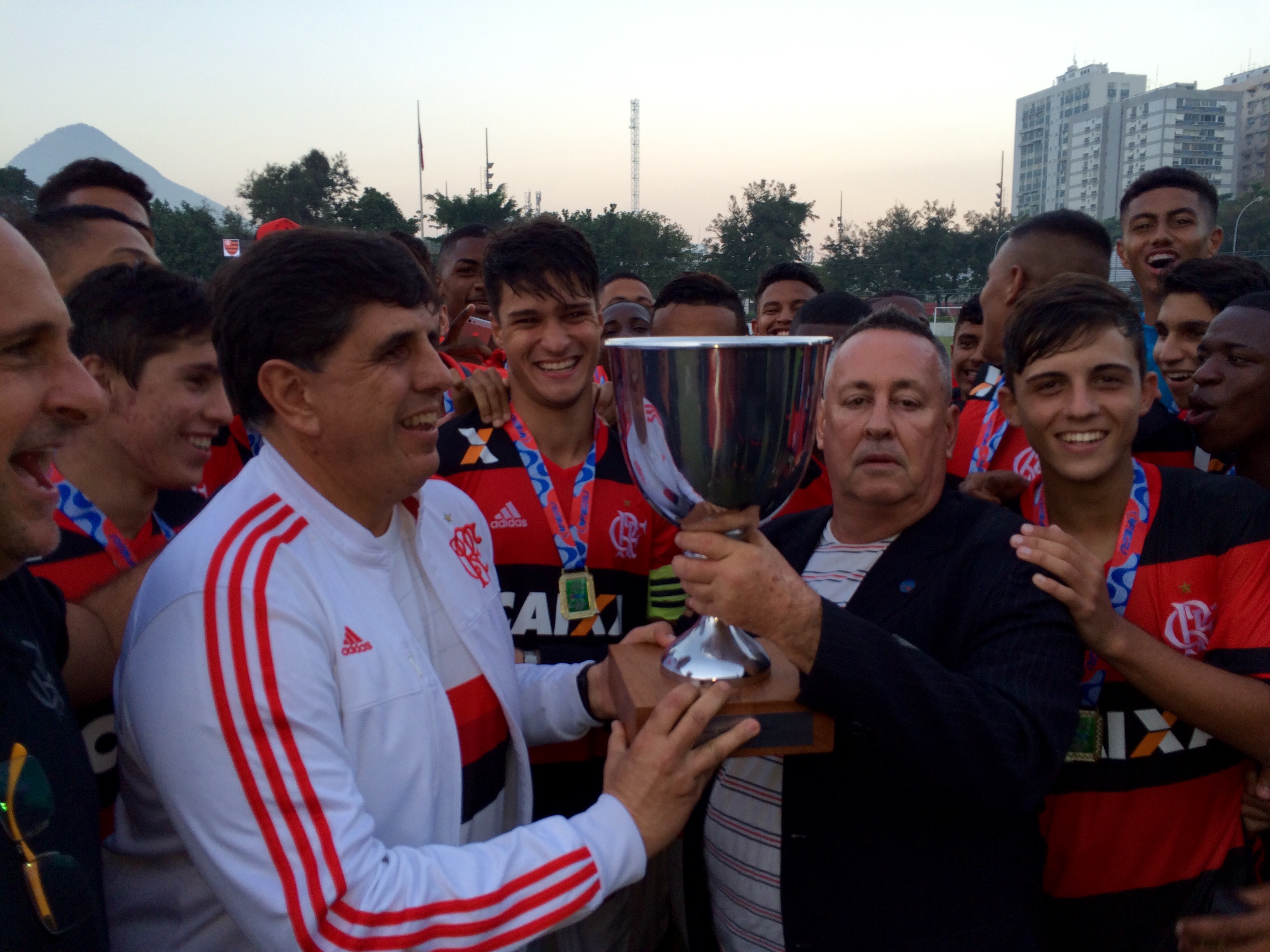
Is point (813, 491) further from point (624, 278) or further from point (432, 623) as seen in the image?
point (624, 278)

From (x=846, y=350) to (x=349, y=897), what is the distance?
1.59m

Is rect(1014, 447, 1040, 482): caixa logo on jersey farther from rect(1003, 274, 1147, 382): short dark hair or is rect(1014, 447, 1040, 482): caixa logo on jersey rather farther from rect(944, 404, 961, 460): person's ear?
rect(944, 404, 961, 460): person's ear

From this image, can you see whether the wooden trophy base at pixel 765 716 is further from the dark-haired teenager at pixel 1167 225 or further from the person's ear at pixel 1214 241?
the person's ear at pixel 1214 241

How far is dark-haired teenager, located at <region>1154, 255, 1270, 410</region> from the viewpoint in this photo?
3248mm

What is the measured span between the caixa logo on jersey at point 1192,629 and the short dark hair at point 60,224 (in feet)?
13.8

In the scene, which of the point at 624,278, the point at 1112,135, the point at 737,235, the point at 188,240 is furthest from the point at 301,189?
the point at 1112,135

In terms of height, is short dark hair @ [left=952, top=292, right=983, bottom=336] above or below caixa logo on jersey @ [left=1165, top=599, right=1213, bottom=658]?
above

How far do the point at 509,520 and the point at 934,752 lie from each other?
1652mm

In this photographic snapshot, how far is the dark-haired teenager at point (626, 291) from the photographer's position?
22.1ft

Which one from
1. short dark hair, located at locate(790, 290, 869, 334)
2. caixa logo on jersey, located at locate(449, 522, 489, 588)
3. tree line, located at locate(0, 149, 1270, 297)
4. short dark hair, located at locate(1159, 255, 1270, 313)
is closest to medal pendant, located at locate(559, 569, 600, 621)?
caixa logo on jersey, located at locate(449, 522, 489, 588)

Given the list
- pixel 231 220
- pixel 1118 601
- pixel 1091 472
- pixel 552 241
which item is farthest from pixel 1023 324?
pixel 231 220

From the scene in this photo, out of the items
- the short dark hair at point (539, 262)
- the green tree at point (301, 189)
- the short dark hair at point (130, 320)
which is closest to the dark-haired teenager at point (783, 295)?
the short dark hair at point (539, 262)

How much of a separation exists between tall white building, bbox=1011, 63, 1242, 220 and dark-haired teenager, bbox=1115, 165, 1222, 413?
95360mm

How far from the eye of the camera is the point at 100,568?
2225mm
